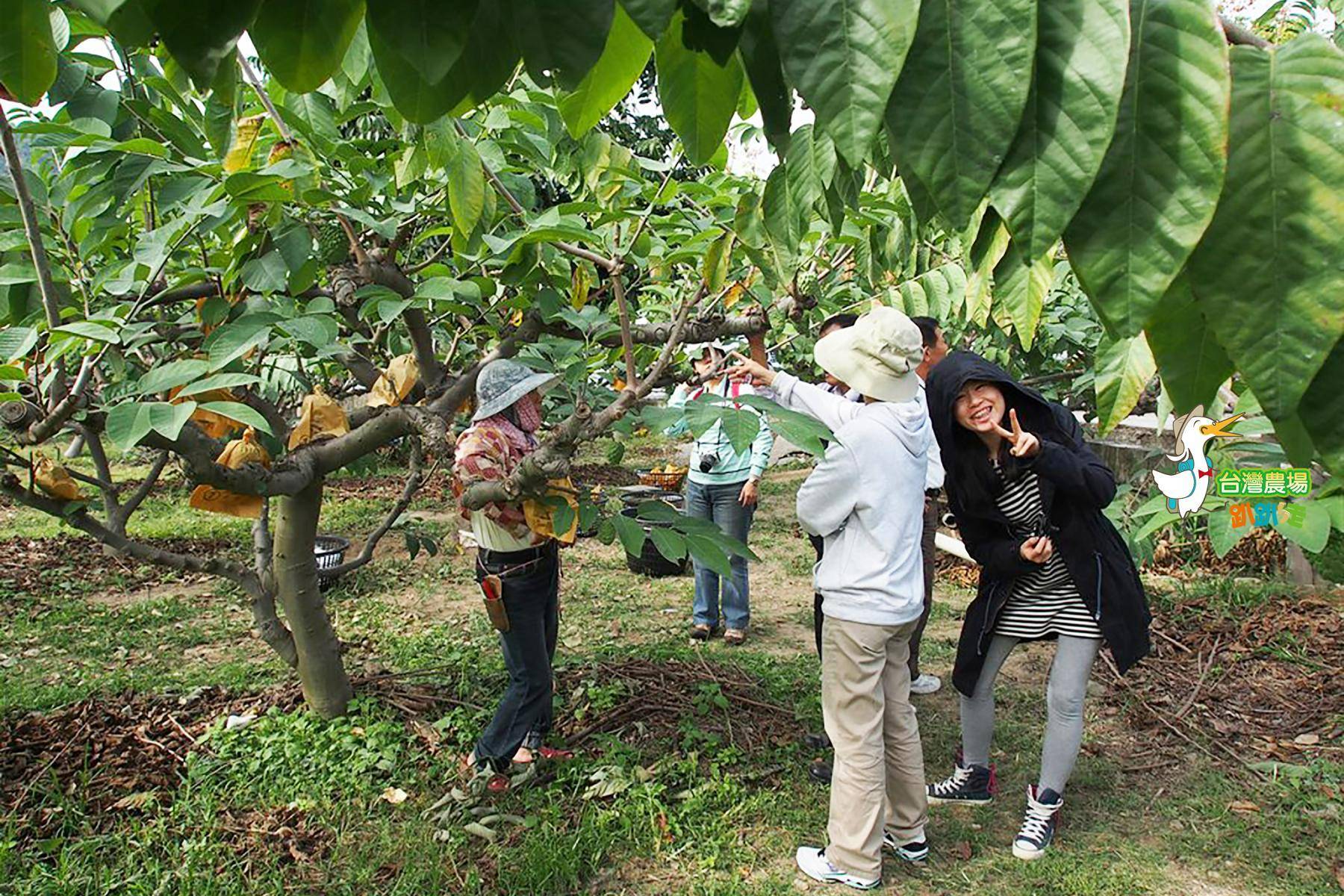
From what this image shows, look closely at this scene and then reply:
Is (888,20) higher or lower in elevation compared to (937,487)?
higher

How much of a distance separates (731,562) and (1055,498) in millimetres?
2084

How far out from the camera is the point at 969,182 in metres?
0.45

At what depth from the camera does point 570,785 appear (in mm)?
3113

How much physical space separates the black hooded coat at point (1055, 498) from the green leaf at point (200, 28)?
2283 millimetres

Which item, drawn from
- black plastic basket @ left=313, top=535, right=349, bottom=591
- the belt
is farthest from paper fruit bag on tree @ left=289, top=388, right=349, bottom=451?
black plastic basket @ left=313, top=535, right=349, bottom=591

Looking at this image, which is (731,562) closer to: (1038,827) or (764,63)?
(1038,827)

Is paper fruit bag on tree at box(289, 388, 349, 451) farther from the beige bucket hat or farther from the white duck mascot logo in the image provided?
the white duck mascot logo

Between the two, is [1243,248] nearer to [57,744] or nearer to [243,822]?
[243,822]

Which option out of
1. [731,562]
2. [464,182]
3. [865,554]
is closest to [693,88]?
[464,182]

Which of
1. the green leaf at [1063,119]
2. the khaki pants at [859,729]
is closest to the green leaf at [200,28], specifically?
the green leaf at [1063,119]

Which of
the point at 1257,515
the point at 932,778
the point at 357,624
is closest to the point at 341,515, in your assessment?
the point at 357,624

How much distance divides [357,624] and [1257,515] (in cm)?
398

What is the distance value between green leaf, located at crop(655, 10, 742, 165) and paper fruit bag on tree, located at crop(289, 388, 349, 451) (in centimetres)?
213

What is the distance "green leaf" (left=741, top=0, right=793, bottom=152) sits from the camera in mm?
599
